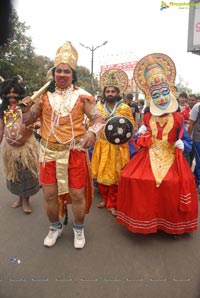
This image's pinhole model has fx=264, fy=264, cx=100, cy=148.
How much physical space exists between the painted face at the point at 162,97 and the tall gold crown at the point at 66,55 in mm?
950

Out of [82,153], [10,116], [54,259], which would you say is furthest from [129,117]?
[54,259]

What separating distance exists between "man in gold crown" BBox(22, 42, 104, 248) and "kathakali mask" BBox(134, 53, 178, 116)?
76 cm

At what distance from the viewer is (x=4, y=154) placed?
11.0ft

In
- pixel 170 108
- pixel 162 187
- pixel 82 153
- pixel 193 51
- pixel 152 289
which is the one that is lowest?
pixel 152 289

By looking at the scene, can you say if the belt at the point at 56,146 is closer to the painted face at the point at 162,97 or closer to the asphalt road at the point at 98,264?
the asphalt road at the point at 98,264

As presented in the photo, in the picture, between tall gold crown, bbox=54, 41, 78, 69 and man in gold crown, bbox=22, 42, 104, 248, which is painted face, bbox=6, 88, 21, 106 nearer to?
man in gold crown, bbox=22, 42, 104, 248

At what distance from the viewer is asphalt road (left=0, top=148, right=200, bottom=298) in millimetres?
2033

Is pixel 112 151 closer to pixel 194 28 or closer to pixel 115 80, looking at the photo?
pixel 115 80

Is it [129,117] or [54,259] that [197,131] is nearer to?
[129,117]

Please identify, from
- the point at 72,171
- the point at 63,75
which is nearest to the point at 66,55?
the point at 63,75

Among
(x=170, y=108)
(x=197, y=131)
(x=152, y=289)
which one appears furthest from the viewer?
(x=197, y=131)

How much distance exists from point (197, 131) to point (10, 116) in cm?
301

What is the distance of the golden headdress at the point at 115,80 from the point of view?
3496 millimetres

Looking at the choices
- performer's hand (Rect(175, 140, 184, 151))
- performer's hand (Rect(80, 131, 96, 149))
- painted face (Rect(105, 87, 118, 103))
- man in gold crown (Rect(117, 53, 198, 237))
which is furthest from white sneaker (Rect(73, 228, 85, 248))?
painted face (Rect(105, 87, 118, 103))
